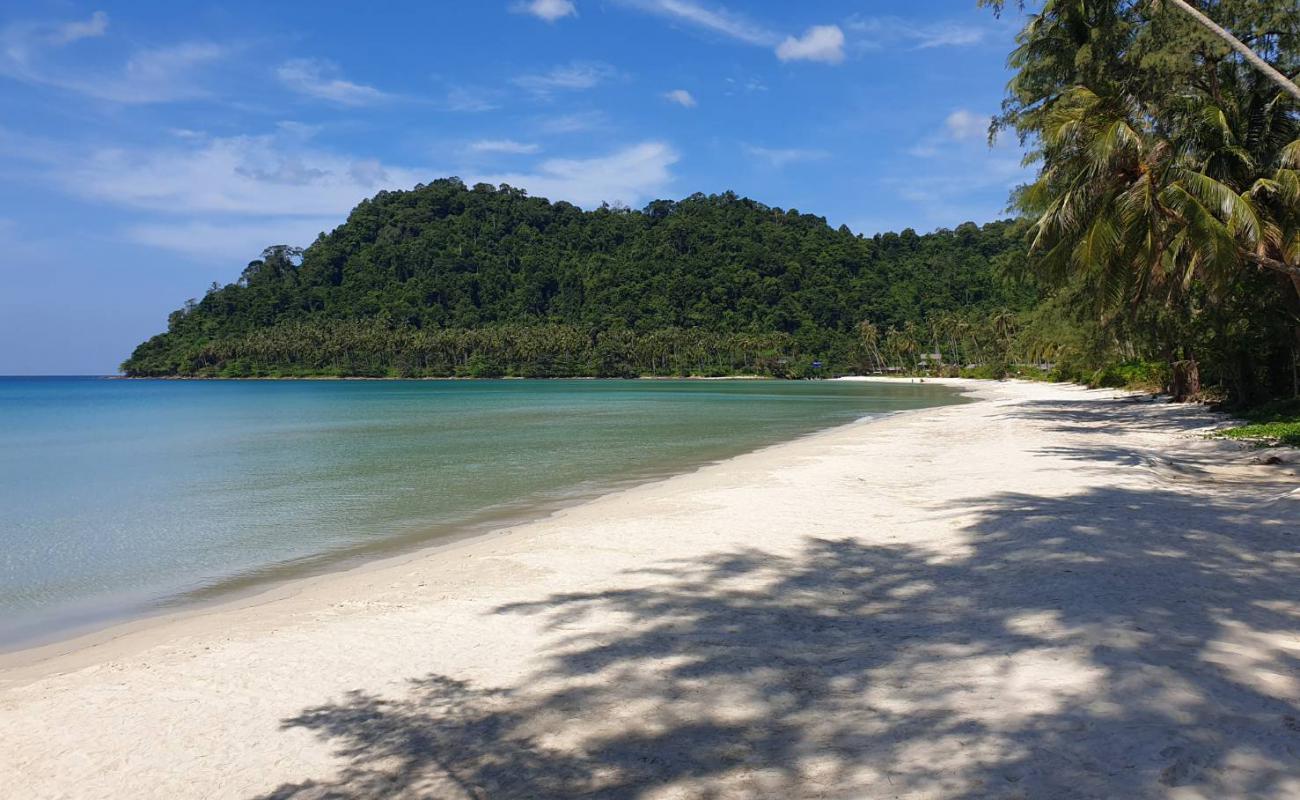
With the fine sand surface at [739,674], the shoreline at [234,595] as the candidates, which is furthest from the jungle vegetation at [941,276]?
the shoreline at [234,595]

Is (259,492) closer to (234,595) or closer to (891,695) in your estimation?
(234,595)

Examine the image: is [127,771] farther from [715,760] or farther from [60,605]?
[60,605]

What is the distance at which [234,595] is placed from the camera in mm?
8828

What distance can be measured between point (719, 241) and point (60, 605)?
562ft

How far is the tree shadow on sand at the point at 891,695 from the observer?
348 cm

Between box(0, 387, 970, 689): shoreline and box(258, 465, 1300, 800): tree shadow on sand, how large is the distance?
3.50 meters

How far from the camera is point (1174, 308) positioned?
23422mm

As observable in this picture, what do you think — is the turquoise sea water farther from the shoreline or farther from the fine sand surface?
the fine sand surface

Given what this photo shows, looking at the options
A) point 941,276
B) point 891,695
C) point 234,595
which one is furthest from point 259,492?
point 941,276

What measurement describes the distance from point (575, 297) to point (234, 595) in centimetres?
16925

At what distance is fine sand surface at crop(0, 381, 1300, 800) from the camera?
3617mm

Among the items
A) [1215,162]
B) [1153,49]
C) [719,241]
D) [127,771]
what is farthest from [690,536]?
[719,241]

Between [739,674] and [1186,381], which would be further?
[1186,381]

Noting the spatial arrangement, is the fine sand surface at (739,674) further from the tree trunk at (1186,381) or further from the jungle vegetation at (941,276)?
the tree trunk at (1186,381)
